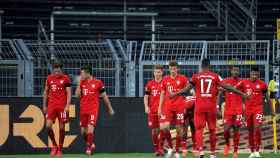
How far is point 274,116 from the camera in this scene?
2098 centimetres

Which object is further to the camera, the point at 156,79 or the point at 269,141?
the point at 269,141

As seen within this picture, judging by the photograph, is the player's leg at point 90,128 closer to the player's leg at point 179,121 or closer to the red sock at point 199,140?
the player's leg at point 179,121

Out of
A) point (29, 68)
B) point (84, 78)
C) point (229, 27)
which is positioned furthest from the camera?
point (229, 27)

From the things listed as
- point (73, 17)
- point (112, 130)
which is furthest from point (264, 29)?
point (112, 130)

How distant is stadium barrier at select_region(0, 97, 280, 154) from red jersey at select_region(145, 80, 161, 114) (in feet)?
5.57

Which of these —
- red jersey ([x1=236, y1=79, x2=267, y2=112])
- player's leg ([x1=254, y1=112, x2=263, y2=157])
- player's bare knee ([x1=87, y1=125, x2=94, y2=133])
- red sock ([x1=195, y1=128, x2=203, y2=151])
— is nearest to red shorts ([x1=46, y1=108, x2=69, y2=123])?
player's bare knee ([x1=87, y1=125, x2=94, y2=133])

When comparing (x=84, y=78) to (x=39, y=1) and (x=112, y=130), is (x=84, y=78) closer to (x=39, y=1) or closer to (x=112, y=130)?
(x=112, y=130)

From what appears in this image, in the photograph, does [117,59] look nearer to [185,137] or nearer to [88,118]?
[88,118]

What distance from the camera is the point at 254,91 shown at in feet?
62.3

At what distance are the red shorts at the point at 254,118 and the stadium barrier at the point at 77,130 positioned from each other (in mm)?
2927

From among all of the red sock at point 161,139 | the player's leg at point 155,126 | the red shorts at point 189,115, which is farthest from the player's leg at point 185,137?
the player's leg at point 155,126

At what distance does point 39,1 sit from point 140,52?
8.72 meters

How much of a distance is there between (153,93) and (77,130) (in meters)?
3.03

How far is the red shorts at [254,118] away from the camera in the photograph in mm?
18797
